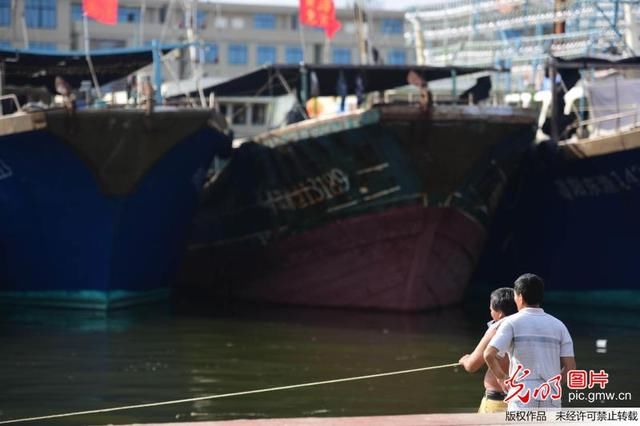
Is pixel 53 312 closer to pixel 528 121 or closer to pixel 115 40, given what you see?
pixel 528 121

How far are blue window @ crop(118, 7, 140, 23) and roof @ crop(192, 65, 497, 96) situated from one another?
1083 inches

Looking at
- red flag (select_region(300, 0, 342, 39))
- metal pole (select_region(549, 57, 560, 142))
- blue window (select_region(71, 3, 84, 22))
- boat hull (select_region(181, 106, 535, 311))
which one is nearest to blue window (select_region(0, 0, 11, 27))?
blue window (select_region(71, 3, 84, 22))

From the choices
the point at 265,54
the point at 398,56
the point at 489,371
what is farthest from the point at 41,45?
the point at 489,371

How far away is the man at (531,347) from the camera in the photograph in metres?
8.14

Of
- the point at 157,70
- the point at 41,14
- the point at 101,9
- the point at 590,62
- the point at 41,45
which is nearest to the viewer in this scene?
the point at 101,9

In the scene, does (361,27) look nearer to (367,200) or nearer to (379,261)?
(367,200)

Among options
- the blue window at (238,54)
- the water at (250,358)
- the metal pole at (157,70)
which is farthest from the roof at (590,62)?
the blue window at (238,54)

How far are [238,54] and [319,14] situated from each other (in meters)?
33.4

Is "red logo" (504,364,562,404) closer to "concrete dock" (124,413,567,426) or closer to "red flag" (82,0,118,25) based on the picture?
"concrete dock" (124,413,567,426)

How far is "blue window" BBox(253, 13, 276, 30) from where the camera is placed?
59375 millimetres

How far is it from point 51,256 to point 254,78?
5033 millimetres

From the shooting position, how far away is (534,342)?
26.7 ft

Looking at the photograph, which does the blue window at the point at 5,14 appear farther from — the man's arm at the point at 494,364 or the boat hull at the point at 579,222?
the man's arm at the point at 494,364

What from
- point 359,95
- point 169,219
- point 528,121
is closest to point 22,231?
point 169,219
